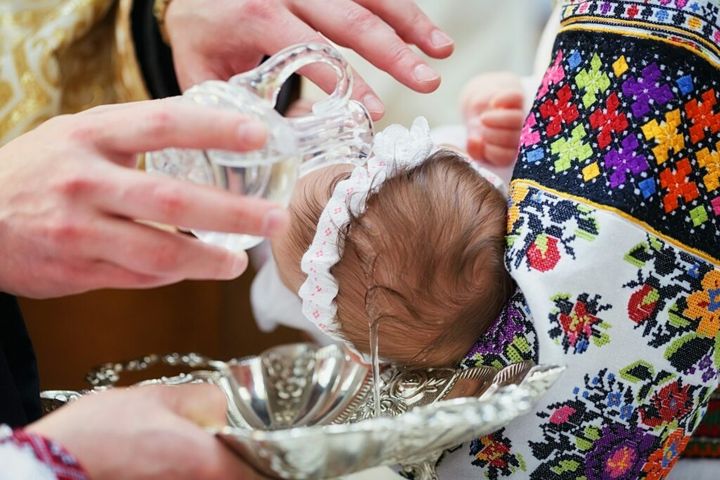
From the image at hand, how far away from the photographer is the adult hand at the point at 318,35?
74 centimetres

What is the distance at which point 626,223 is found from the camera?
25.0 inches

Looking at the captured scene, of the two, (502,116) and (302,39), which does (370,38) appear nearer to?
(302,39)

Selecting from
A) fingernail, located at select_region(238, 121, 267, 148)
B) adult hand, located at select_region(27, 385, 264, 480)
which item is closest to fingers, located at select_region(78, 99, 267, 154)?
fingernail, located at select_region(238, 121, 267, 148)

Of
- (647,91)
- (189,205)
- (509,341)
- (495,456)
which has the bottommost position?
(495,456)

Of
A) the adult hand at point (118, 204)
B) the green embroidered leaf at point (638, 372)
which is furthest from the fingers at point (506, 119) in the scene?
the adult hand at point (118, 204)

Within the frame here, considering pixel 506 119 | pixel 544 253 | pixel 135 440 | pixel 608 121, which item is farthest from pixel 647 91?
pixel 135 440

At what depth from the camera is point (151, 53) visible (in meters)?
1.05

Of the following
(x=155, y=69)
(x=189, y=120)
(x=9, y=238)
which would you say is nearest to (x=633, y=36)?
(x=189, y=120)

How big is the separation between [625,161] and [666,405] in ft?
0.66

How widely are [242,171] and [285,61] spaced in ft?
0.26

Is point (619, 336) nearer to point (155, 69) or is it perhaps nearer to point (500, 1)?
point (155, 69)

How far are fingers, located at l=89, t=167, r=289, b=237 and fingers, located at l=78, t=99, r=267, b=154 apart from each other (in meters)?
0.02

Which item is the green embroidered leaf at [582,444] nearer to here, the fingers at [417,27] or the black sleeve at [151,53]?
the fingers at [417,27]

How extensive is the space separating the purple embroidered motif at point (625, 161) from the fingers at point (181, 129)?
1.04 ft
